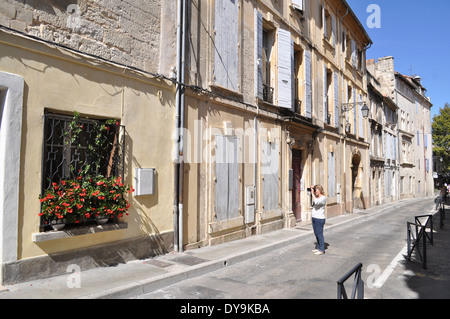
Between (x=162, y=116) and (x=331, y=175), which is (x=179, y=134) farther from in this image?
(x=331, y=175)

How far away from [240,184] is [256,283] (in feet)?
12.4

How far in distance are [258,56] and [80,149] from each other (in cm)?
634

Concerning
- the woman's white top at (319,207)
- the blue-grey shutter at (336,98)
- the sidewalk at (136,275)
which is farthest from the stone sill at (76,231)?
the blue-grey shutter at (336,98)

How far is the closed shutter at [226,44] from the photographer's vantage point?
820 centimetres

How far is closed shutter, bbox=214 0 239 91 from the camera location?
26.9 ft

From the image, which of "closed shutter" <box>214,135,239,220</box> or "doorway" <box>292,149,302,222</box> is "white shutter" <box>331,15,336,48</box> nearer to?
"doorway" <box>292,149,302,222</box>

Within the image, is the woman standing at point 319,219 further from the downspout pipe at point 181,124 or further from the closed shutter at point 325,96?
the closed shutter at point 325,96

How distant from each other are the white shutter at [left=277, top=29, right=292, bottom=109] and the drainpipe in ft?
14.7

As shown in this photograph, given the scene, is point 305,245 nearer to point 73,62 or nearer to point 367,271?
point 367,271

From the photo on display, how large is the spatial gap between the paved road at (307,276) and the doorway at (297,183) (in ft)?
11.8

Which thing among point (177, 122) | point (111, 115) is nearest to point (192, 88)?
point (177, 122)

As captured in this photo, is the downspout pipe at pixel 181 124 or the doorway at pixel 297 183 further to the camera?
the doorway at pixel 297 183

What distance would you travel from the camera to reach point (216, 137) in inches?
316

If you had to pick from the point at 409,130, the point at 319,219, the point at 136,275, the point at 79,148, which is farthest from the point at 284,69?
the point at 409,130
